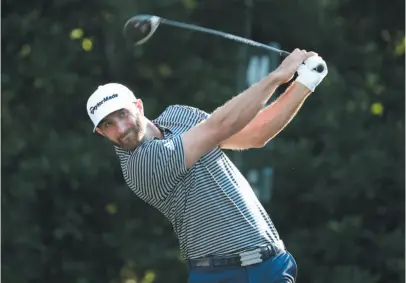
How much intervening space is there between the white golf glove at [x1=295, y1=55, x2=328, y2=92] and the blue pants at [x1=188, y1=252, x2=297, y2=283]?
637 mm

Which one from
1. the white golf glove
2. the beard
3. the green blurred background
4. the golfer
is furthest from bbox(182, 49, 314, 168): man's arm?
the green blurred background

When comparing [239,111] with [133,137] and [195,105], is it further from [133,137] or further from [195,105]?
[195,105]

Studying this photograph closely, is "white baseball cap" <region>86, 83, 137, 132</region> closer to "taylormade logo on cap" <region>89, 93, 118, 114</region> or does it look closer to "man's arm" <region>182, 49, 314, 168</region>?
"taylormade logo on cap" <region>89, 93, 118, 114</region>

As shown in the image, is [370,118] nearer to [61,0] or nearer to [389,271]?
[389,271]

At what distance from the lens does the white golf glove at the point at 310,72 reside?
13.6ft

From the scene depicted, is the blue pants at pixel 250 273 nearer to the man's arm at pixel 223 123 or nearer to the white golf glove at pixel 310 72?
the man's arm at pixel 223 123

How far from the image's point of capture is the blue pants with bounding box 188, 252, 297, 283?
3.99m

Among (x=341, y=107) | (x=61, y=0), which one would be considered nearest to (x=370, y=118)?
(x=341, y=107)

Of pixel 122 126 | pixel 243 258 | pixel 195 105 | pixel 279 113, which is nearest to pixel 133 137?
pixel 122 126

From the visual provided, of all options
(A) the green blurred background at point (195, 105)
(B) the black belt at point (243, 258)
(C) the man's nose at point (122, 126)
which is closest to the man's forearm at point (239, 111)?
(C) the man's nose at point (122, 126)

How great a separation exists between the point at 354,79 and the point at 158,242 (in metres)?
1.99

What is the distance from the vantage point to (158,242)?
351 inches

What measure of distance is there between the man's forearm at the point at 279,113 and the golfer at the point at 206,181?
21cm

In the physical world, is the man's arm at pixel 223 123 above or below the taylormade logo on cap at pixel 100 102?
below
